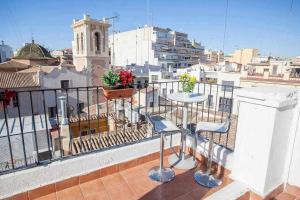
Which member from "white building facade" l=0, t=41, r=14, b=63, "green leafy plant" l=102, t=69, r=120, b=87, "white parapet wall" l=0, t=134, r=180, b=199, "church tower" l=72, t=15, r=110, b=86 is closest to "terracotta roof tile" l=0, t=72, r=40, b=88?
"church tower" l=72, t=15, r=110, b=86

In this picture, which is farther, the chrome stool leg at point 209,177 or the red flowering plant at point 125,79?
the red flowering plant at point 125,79

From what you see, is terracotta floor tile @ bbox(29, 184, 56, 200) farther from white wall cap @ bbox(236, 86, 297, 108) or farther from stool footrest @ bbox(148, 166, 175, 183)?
white wall cap @ bbox(236, 86, 297, 108)

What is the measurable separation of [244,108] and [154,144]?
127 centimetres

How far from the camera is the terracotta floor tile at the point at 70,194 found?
1871 millimetres

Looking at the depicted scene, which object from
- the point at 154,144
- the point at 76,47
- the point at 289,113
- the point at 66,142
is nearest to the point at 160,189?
the point at 154,144

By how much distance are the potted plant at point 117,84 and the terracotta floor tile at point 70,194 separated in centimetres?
112

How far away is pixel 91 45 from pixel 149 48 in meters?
22.0

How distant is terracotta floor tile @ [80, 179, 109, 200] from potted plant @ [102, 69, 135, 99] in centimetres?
104

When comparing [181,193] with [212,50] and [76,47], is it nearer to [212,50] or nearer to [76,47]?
[76,47]

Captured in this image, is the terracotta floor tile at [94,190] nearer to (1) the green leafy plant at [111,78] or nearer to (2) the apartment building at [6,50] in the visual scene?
(1) the green leafy plant at [111,78]

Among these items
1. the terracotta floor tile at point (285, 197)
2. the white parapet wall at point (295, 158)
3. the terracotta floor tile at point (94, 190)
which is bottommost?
the terracotta floor tile at point (94, 190)

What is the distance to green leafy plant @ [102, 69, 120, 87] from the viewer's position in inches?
94.9

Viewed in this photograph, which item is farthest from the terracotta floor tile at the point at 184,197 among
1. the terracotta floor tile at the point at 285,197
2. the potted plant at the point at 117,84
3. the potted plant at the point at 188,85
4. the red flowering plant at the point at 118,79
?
the red flowering plant at the point at 118,79

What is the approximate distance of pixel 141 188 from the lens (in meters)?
2.03
